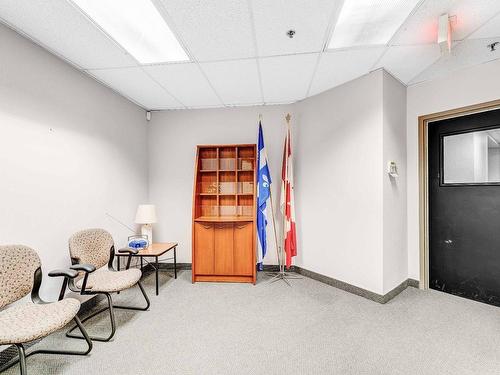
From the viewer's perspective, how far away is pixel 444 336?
7.41 feet

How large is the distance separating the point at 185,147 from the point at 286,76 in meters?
2.05

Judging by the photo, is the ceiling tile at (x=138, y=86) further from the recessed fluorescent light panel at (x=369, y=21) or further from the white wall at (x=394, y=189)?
the white wall at (x=394, y=189)

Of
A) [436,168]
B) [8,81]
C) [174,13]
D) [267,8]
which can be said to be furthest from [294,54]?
[8,81]

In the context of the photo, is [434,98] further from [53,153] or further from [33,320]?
[33,320]

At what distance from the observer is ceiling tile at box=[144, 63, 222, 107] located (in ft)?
9.28

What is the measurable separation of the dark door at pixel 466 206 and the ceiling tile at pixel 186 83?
301 cm

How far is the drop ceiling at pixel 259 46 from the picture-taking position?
1929 millimetres

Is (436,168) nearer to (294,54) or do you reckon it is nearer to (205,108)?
(294,54)

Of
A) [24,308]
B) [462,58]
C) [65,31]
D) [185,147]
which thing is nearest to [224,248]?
[185,147]

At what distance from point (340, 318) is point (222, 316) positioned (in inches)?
48.7

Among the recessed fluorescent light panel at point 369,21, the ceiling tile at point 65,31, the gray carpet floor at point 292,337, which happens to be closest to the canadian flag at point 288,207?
the gray carpet floor at point 292,337

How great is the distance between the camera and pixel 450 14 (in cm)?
202

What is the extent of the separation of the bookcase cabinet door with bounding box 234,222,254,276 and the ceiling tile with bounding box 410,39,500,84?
9.72ft

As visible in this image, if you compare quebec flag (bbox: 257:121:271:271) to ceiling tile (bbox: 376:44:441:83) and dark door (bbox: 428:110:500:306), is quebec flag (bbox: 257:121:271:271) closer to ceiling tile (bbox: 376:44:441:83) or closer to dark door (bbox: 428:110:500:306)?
ceiling tile (bbox: 376:44:441:83)
